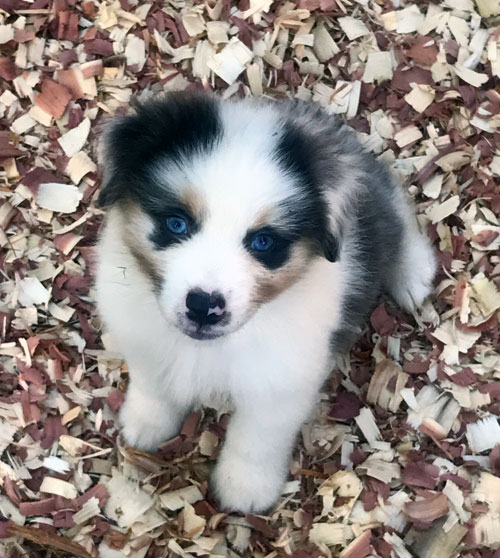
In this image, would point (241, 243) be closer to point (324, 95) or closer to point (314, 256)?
point (314, 256)

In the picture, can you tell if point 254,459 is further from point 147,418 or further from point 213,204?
point 213,204

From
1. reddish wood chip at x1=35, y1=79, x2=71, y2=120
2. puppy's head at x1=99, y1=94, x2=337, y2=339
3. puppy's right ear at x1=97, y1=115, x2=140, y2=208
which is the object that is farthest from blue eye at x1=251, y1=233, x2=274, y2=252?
reddish wood chip at x1=35, y1=79, x2=71, y2=120

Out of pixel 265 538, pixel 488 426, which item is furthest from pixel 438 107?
pixel 265 538

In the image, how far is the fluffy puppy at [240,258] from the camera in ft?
6.40

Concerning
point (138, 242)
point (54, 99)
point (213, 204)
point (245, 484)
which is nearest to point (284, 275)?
point (213, 204)

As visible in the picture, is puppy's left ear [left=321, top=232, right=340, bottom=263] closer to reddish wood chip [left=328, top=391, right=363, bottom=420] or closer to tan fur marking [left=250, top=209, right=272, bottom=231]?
tan fur marking [left=250, top=209, right=272, bottom=231]

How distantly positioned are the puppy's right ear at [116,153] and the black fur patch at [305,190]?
1.50 feet

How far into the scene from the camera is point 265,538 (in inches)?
112

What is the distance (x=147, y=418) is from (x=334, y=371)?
833 millimetres

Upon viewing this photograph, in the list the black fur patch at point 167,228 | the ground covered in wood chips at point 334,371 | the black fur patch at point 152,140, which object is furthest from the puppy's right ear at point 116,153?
the ground covered in wood chips at point 334,371

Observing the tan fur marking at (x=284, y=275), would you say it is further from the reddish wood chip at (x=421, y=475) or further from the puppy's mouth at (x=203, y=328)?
the reddish wood chip at (x=421, y=475)

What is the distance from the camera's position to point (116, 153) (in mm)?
2186

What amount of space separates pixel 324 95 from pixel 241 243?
1.87m

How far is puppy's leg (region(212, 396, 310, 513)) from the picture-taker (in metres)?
2.56
